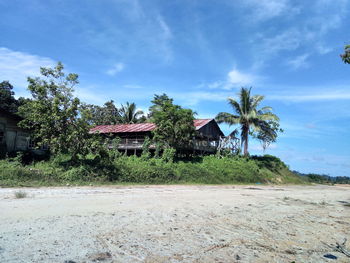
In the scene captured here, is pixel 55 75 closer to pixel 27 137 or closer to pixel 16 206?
pixel 27 137

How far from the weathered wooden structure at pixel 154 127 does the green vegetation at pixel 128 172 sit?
2.87 meters

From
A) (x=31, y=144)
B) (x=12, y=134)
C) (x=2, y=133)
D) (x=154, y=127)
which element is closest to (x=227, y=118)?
(x=154, y=127)

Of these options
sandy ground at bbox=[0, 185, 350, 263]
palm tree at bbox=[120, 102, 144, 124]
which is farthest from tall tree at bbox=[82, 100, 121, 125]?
sandy ground at bbox=[0, 185, 350, 263]

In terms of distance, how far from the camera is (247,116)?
32469 millimetres

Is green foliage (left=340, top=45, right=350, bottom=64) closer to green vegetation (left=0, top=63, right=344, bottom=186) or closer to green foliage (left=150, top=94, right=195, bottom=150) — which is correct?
green vegetation (left=0, top=63, right=344, bottom=186)

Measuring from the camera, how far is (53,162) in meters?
19.2

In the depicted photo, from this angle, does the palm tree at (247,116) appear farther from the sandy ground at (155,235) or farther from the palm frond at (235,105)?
the sandy ground at (155,235)

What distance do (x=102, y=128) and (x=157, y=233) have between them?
33.6 metres

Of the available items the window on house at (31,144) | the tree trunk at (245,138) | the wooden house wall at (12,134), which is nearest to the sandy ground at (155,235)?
the wooden house wall at (12,134)

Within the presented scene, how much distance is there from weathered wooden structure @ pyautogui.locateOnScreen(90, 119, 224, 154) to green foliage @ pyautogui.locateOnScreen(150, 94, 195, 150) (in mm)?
2694

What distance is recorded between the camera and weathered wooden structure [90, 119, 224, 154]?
30939 mm

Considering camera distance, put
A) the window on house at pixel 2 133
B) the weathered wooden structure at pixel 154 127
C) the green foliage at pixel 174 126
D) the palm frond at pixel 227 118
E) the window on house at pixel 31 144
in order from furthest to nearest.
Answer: the palm frond at pixel 227 118 < the weathered wooden structure at pixel 154 127 < the green foliage at pixel 174 126 < the window on house at pixel 31 144 < the window on house at pixel 2 133

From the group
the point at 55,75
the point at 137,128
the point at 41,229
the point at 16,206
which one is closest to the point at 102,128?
the point at 137,128

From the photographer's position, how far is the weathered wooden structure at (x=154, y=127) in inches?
1218
